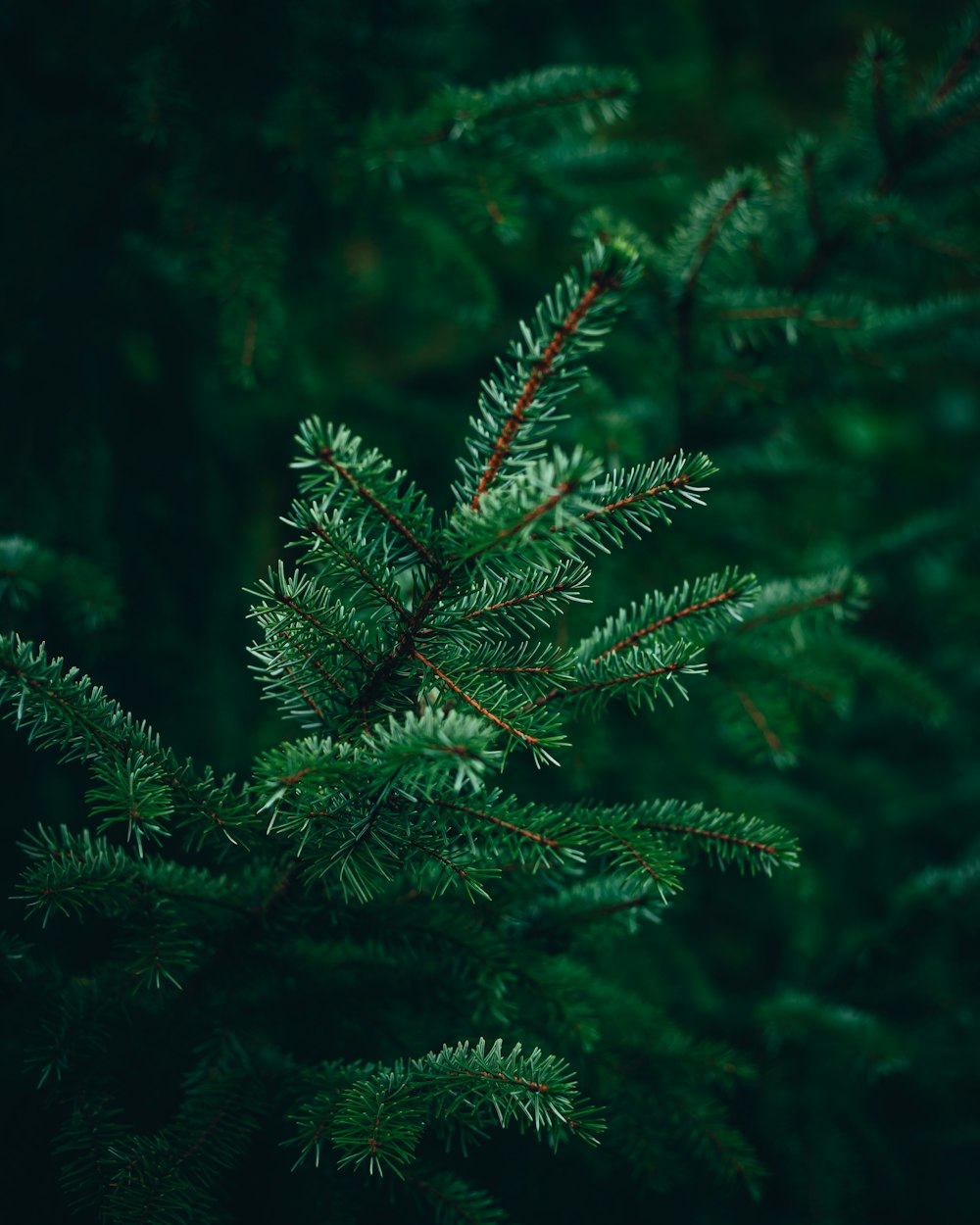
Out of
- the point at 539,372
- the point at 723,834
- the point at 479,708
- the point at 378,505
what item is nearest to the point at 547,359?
the point at 539,372

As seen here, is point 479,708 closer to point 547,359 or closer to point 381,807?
point 381,807

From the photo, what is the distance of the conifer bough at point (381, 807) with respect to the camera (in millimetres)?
583

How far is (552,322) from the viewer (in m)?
0.56

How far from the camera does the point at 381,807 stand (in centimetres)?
66

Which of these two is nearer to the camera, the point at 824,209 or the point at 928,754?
the point at 824,209

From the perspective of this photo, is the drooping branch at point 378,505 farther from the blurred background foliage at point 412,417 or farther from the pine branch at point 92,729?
the blurred background foliage at point 412,417

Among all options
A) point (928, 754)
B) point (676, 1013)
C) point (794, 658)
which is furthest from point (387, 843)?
point (928, 754)

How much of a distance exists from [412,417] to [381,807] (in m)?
1.32

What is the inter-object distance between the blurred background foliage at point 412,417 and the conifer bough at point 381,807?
0.21 metres

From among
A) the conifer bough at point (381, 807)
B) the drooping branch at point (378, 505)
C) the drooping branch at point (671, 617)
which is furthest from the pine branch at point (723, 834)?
the drooping branch at point (378, 505)

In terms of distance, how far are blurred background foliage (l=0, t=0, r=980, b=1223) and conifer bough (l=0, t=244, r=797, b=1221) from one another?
206mm

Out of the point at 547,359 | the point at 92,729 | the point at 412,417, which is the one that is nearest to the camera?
the point at 547,359

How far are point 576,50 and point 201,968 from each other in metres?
2.11

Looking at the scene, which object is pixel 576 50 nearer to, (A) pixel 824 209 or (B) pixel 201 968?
(A) pixel 824 209
